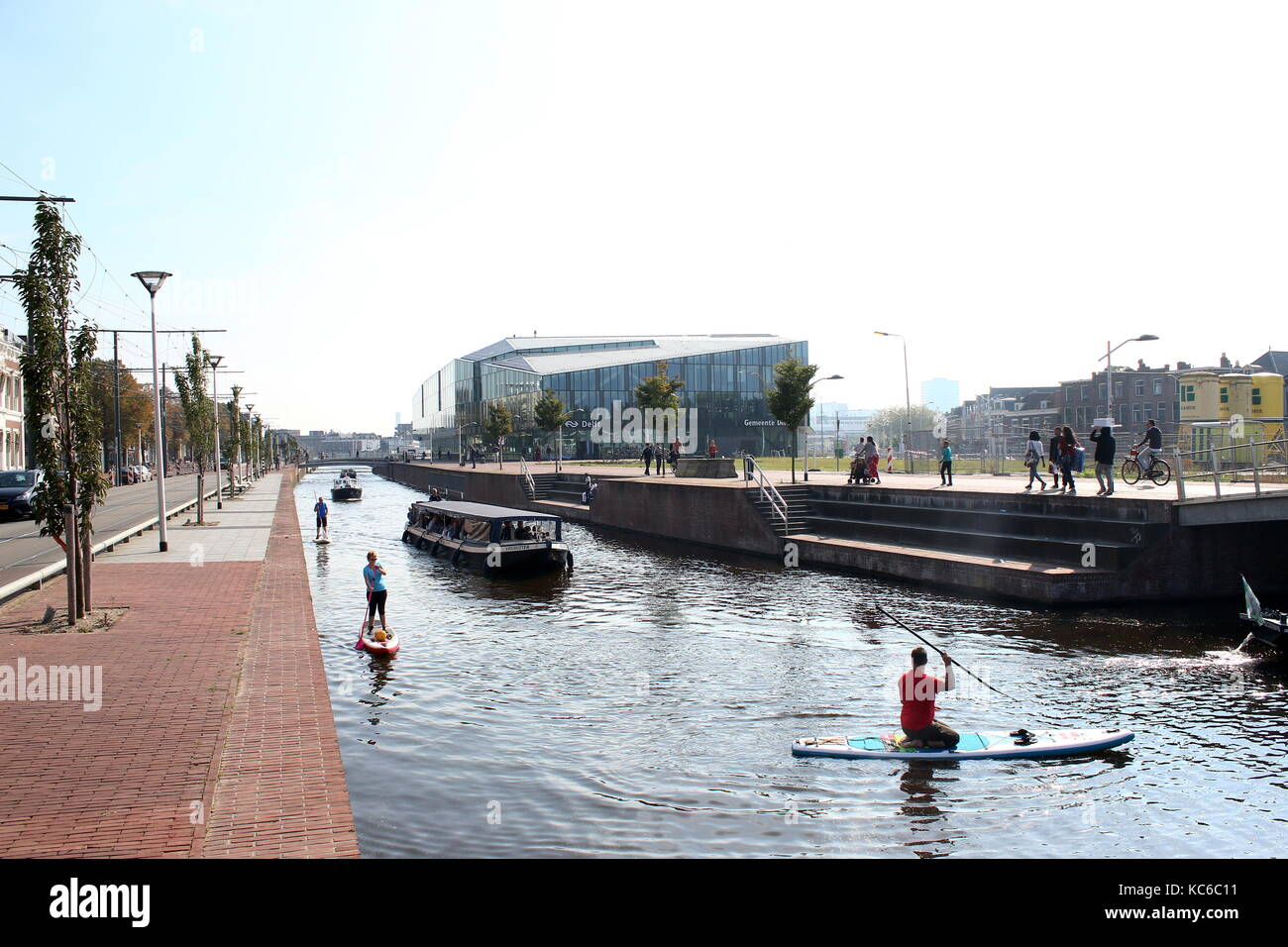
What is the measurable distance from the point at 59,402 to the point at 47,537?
1500cm

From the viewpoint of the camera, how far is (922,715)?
11.8 m

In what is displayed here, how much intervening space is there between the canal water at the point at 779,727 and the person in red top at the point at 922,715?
37 centimetres

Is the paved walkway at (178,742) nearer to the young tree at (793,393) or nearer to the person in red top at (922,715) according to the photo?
the person in red top at (922,715)

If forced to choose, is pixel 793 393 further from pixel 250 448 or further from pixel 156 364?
pixel 250 448

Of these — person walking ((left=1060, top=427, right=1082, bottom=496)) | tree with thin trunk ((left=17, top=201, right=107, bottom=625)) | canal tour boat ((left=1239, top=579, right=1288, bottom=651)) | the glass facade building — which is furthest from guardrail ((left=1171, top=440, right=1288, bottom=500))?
the glass facade building

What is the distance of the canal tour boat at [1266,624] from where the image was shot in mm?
16359

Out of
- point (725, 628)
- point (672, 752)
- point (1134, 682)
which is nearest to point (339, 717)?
point (672, 752)

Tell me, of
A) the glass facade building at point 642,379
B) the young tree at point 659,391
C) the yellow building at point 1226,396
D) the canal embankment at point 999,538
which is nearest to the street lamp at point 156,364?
the canal embankment at point 999,538

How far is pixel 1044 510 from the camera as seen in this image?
2497cm

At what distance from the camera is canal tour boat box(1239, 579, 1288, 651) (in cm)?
1636

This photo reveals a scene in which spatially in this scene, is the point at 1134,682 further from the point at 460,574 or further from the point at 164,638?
the point at 460,574

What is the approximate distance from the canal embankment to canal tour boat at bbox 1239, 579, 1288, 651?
4.02 meters
